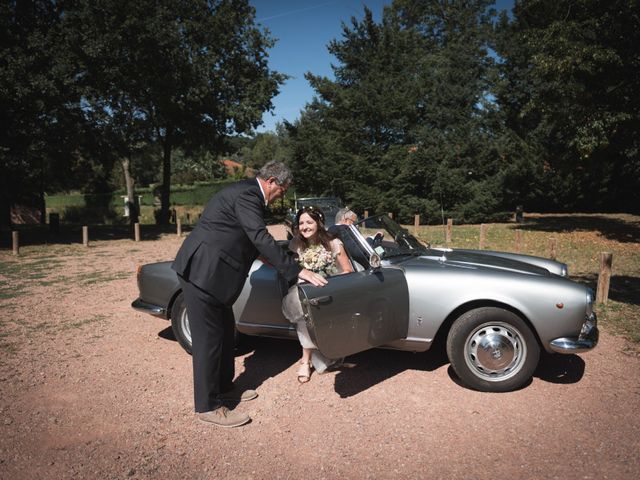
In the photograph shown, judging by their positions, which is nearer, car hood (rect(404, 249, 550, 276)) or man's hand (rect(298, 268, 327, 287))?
man's hand (rect(298, 268, 327, 287))

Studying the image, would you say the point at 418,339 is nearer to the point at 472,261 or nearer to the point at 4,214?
the point at 472,261

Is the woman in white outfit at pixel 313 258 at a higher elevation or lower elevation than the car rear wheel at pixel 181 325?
higher

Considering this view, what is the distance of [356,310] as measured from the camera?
356 cm

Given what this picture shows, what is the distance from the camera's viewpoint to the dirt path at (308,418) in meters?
2.91

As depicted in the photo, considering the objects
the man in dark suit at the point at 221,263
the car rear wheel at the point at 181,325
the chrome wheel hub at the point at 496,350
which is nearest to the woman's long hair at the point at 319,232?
the man in dark suit at the point at 221,263

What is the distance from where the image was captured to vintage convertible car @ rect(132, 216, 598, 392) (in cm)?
355

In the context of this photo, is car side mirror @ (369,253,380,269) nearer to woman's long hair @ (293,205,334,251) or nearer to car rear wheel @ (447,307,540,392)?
woman's long hair @ (293,205,334,251)

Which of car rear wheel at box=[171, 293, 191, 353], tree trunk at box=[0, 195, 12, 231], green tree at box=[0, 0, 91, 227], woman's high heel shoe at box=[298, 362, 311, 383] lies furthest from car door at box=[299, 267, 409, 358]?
tree trunk at box=[0, 195, 12, 231]

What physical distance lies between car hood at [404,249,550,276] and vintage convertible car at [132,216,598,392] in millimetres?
26

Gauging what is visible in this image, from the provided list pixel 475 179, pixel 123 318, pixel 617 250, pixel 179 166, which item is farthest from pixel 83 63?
pixel 179 166

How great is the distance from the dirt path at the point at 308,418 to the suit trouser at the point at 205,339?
247 mm

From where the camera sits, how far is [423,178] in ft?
80.7

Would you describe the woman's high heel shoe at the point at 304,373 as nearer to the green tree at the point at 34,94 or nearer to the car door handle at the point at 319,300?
the car door handle at the point at 319,300

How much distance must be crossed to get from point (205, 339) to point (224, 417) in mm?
616
